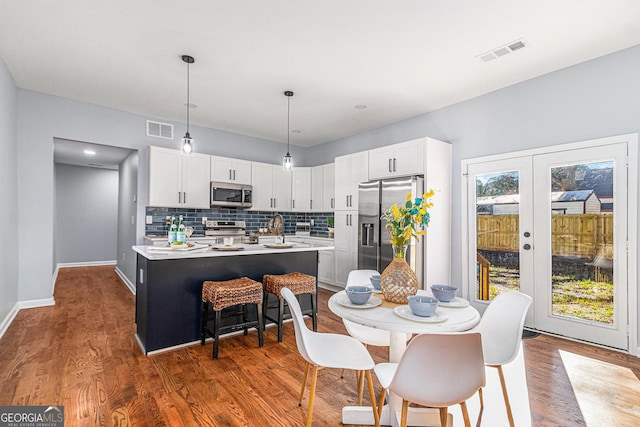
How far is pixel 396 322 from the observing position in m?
1.55

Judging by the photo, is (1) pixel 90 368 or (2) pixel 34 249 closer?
(1) pixel 90 368

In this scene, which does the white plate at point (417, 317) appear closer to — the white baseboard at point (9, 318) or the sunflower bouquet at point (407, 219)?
the sunflower bouquet at point (407, 219)

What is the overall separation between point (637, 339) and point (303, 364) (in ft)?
9.93

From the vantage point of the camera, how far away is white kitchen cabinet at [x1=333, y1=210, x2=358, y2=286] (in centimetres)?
517

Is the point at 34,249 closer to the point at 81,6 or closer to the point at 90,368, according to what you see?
the point at 90,368

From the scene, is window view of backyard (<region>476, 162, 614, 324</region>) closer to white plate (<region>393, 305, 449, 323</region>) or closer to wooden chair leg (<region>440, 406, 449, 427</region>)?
white plate (<region>393, 305, 449, 323</region>)

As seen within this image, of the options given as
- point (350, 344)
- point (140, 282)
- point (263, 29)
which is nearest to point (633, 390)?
point (350, 344)

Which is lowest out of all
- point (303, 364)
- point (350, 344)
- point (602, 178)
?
point (303, 364)

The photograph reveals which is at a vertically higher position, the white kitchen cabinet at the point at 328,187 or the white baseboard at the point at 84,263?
the white kitchen cabinet at the point at 328,187

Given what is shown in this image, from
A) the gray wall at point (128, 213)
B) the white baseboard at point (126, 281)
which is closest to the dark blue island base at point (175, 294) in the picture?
the white baseboard at point (126, 281)

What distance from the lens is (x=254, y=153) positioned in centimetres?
626

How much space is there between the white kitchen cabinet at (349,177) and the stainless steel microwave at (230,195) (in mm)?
1597

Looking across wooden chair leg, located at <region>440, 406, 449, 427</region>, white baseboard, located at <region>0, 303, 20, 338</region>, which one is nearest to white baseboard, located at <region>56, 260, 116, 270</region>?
white baseboard, located at <region>0, 303, 20, 338</region>

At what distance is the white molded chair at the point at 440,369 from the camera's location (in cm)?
130
